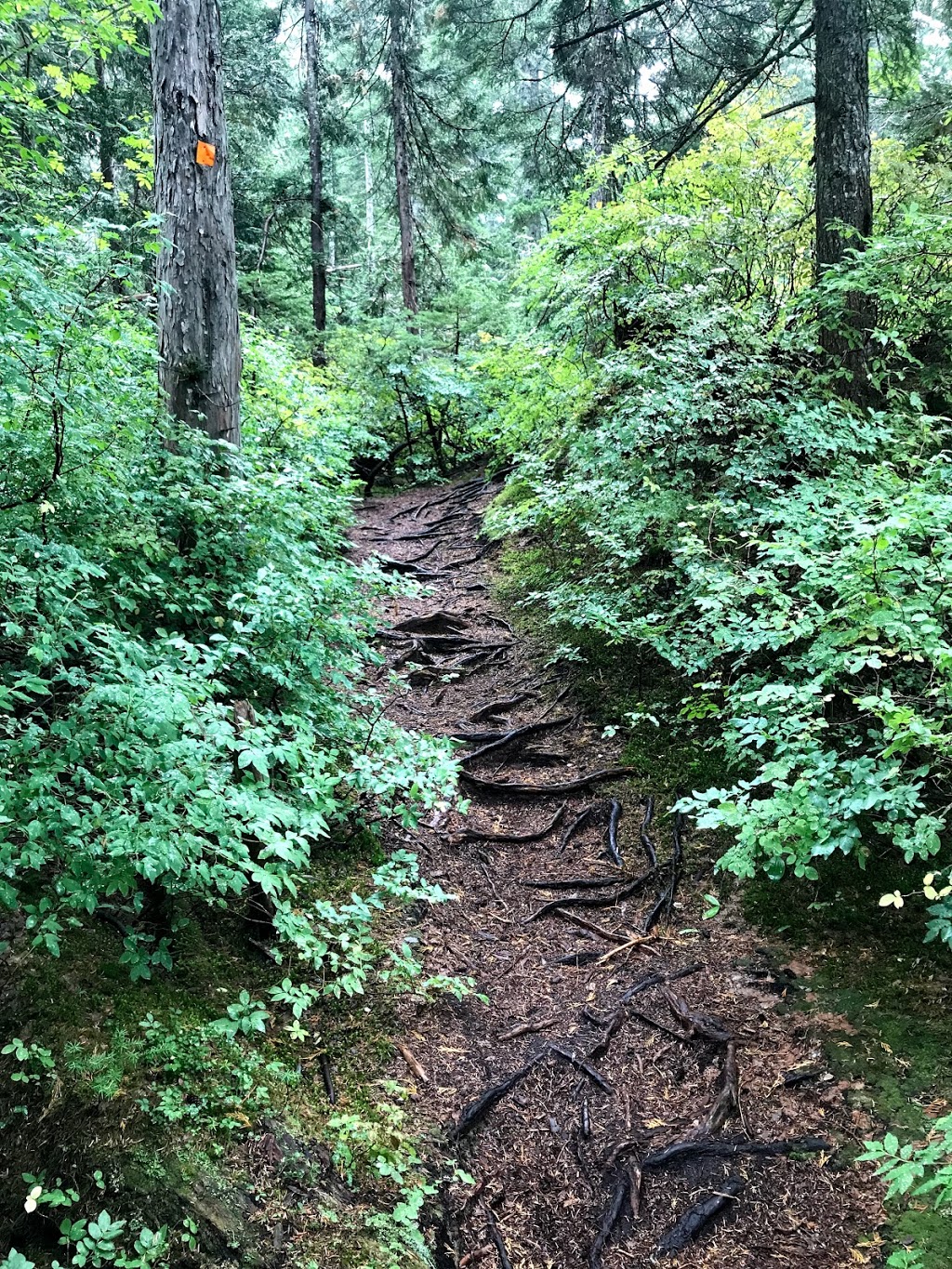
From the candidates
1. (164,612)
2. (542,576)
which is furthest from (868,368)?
(164,612)

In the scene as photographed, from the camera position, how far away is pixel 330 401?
12.7m

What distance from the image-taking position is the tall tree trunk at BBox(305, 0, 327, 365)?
1600 cm

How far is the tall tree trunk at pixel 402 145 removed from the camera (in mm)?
16422

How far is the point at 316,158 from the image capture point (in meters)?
16.7

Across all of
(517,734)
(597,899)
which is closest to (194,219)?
(517,734)

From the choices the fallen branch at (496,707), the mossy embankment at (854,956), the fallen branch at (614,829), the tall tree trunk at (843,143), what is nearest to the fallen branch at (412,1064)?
the mossy embankment at (854,956)

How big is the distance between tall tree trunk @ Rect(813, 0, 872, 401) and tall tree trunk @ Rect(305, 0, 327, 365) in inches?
447

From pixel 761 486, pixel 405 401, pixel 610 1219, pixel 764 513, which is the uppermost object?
pixel 405 401

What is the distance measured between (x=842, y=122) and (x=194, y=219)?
5.94 meters

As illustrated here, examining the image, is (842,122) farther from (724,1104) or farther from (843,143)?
(724,1104)

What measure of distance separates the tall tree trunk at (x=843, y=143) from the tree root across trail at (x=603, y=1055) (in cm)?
436

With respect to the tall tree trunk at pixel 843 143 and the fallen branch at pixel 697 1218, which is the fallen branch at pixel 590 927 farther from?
the tall tree trunk at pixel 843 143

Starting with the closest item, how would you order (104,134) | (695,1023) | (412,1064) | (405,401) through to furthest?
(412,1064) → (695,1023) → (104,134) → (405,401)

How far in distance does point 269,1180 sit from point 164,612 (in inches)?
114
